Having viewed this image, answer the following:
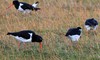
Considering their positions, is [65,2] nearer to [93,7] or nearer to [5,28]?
[93,7]

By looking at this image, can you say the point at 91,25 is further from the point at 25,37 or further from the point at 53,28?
the point at 25,37

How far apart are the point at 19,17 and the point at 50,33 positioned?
9.41ft

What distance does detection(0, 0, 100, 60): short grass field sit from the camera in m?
9.81

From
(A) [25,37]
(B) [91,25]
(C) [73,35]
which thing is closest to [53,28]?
(B) [91,25]

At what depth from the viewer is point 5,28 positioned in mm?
12602

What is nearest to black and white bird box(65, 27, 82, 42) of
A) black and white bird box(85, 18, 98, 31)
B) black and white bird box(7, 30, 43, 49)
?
black and white bird box(7, 30, 43, 49)

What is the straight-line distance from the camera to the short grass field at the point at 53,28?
9812mm

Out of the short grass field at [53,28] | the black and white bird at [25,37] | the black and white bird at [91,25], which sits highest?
the black and white bird at [25,37]

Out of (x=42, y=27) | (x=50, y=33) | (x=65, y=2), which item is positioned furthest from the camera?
(x=65, y=2)

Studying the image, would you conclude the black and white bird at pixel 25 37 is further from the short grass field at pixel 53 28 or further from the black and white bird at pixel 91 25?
the black and white bird at pixel 91 25

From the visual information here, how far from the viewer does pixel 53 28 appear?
12672 millimetres

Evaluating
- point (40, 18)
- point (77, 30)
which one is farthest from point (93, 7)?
point (77, 30)

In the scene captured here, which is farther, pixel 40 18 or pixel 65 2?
pixel 65 2

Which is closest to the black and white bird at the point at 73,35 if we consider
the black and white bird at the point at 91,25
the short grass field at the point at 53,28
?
the short grass field at the point at 53,28
